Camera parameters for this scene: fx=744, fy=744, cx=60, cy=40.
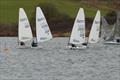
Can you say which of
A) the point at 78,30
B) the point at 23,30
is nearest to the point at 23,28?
the point at 23,30

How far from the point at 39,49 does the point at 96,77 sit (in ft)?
112

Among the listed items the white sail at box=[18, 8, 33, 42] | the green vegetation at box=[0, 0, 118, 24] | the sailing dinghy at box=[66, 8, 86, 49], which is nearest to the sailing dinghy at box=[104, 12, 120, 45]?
the white sail at box=[18, 8, 33, 42]

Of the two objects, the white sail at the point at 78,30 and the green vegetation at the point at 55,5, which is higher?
the white sail at the point at 78,30

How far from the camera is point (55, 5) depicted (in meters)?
159

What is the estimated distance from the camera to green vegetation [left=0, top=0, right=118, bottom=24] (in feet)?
495

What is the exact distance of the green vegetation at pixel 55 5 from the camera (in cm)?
15090

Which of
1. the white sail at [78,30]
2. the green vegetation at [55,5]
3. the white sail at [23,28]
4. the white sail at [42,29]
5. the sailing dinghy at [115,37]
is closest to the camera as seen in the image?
the white sail at [78,30]

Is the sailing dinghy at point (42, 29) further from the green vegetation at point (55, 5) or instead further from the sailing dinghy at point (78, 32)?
the green vegetation at point (55, 5)

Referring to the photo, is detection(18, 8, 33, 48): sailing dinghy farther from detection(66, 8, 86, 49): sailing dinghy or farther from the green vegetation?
the green vegetation

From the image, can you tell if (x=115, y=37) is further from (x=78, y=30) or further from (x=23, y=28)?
(x=78, y=30)

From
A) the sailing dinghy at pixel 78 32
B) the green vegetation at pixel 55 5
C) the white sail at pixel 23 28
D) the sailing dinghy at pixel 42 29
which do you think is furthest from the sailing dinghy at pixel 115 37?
the green vegetation at pixel 55 5

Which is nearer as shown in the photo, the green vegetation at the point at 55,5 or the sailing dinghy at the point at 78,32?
the sailing dinghy at the point at 78,32

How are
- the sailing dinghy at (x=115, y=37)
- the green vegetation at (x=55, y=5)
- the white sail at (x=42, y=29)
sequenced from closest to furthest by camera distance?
the white sail at (x=42, y=29), the sailing dinghy at (x=115, y=37), the green vegetation at (x=55, y=5)

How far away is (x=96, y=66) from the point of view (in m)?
67.6
